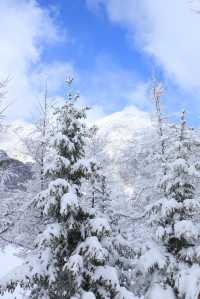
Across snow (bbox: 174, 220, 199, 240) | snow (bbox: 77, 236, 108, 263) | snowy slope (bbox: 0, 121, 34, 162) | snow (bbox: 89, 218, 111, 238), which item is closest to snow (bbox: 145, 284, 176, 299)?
snow (bbox: 174, 220, 199, 240)

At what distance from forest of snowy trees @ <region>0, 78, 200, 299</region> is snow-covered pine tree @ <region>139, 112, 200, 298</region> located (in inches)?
1.4

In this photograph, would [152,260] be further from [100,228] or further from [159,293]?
[100,228]

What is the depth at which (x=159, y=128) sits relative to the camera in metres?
20.9

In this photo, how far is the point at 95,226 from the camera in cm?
1292

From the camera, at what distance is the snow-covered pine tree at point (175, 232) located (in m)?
14.8

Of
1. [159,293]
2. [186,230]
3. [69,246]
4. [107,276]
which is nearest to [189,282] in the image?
[159,293]

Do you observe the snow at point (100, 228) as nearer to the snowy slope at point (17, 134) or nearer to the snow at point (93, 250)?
the snow at point (93, 250)

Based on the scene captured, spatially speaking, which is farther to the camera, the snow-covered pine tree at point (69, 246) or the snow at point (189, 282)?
the snow at point (189, 282)

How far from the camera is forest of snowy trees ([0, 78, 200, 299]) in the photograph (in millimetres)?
12711

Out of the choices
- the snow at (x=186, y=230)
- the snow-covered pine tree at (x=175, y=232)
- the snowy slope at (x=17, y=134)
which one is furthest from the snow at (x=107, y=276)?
the snowy slope at (x=17, y=134)

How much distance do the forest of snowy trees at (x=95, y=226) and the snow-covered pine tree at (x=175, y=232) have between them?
36 mm

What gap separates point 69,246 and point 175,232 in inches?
154

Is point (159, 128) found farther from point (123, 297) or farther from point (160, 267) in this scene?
point (123, 297)

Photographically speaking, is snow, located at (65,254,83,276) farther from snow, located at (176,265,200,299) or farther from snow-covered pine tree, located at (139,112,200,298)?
snow, located at (176,265,200,299)
